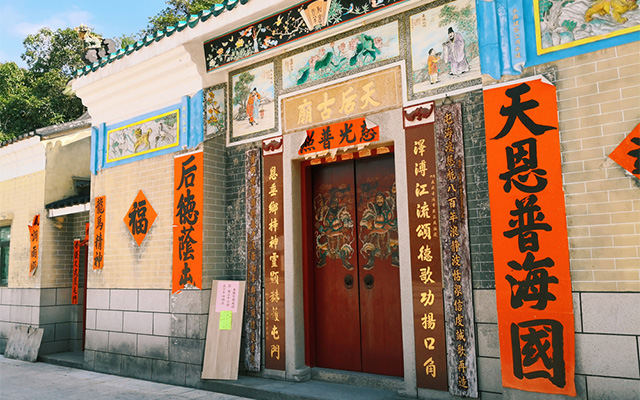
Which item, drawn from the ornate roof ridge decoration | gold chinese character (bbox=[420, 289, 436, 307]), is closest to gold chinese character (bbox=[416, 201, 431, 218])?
gold chinese character (bbox=[420, 289, 436, 307])

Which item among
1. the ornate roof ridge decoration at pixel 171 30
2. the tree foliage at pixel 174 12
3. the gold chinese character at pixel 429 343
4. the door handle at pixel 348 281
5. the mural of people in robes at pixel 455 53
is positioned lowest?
the gold chinese character at pixel 429 343

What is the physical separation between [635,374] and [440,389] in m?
1.51

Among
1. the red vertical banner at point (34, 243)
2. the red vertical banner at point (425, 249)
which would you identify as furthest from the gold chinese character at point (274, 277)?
the red vertical banner at point (34, 243)

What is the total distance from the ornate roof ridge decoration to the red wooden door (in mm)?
2238

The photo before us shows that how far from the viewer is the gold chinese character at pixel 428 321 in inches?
173

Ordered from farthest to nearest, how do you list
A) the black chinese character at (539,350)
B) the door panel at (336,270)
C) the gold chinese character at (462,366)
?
1. the door panel at (336,270)
2. the gold chinese character at (462,366)
3. the black chinese character at (539,350)

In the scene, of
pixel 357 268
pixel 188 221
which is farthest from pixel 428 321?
pixel 188 221

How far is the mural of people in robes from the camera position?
447 centimetres

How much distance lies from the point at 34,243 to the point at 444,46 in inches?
301

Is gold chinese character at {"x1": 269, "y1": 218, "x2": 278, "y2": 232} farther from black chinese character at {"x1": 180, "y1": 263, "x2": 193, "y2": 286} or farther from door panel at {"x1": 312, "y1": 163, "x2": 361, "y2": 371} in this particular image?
black chinese character at {"x1": 180, "y1": 263, "x2": 193, "y2": 286}

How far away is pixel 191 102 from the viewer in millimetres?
6418

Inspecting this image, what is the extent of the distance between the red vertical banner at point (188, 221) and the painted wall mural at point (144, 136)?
0.48 m

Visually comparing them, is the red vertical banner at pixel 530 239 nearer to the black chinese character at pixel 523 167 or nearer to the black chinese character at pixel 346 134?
the black chinese character at pixel 523 167

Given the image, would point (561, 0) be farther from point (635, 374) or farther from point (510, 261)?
point (635, 374)
